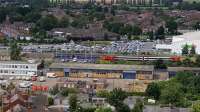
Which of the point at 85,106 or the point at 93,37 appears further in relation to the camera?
the point at 93,37

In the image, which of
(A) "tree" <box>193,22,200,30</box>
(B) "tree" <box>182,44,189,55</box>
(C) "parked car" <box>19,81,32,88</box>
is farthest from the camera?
(A) "tree" <box>193,22,200,30</box>

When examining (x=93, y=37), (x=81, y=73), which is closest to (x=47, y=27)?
(x=93, y=37)

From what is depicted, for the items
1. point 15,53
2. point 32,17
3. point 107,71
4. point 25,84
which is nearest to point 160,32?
point 32,17

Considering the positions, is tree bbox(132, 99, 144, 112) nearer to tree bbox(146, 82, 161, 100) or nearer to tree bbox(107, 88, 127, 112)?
tree bbox(107, 88, 127, 112)

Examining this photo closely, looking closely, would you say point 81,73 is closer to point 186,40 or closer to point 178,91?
point 178,91

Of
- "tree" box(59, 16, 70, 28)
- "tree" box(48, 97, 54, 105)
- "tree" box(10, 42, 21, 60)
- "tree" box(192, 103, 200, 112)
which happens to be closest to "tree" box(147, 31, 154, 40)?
"tree" box(59, 16, 70, 28)

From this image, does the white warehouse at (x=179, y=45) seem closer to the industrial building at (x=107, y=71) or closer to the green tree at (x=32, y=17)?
the industrial building at (x=107, y=71)
